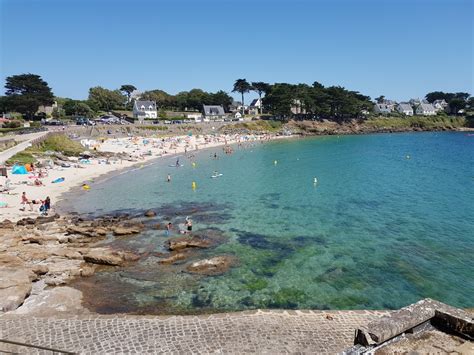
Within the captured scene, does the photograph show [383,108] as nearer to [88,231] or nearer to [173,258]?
[88,231]

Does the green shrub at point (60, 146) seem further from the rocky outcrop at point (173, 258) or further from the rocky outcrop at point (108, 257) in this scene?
the rocky outcrop at point (173, 258)

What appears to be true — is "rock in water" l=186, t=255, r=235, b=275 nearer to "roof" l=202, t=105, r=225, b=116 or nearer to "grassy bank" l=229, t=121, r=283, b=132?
"grassy bank" l=229, t=121, r=283, b=132

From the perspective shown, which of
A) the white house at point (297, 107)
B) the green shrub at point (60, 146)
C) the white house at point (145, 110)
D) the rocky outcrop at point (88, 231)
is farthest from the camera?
the white house at point (297, 107)

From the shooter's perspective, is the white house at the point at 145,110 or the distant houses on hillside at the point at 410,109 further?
the distant houses on hillside at the point at 410,109

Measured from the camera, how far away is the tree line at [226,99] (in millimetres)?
104562

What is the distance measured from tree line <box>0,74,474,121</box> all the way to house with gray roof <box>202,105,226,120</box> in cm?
661

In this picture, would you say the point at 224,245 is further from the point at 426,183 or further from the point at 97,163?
the point at 97,163

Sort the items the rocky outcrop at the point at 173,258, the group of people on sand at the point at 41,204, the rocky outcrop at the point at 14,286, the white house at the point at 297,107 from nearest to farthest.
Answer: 1. the rocky outcrop at the point at 14,286
2. the rocky outcrop at the point at 173,258
3. the group of people on sand at the point at 41,204
4. the white house at the point at 297,107

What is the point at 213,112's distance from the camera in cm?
14162

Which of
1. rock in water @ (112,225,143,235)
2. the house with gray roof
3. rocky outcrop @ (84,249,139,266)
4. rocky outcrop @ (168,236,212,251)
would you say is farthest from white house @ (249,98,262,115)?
rocky outcrop @ (84,249,139,266)

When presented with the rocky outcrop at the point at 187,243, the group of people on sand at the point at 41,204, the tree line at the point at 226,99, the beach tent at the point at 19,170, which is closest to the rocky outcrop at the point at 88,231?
the rocky outcrop at the point at 187,243

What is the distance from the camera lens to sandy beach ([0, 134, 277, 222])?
117ft

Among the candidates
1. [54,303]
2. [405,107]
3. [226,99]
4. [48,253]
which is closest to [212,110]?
[226,99]

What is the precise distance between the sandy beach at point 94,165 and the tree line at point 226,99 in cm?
2938
